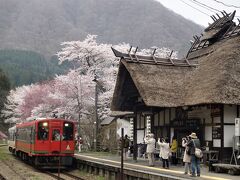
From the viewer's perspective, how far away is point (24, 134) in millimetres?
25656

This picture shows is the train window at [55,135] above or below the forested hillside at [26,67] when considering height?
below

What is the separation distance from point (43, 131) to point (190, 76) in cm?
805

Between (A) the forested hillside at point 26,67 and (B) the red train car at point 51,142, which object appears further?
(A) the forested hillside at point 26,67

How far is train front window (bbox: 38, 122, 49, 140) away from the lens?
71.5 feet

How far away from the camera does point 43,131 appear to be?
21922 millimetres

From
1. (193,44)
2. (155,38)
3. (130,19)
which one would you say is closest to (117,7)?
(130,19)

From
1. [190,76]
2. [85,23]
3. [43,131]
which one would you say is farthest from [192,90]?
[85,23]

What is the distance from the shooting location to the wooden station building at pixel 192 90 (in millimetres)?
17797

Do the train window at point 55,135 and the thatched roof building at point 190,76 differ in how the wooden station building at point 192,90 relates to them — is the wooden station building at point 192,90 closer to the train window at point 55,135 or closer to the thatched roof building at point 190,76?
the thatched roof building at point 190,76

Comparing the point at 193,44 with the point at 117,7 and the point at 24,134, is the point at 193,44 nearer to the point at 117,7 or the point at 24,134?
the point at 24,134

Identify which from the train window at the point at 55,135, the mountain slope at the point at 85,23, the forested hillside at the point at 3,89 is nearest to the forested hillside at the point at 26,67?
the forested hillside at the point at 3,89

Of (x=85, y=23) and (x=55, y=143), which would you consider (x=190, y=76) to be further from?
(x=85, y=23)

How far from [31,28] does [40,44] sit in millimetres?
12103

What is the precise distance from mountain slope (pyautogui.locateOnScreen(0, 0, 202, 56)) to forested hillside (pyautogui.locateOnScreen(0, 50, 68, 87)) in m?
23.7
